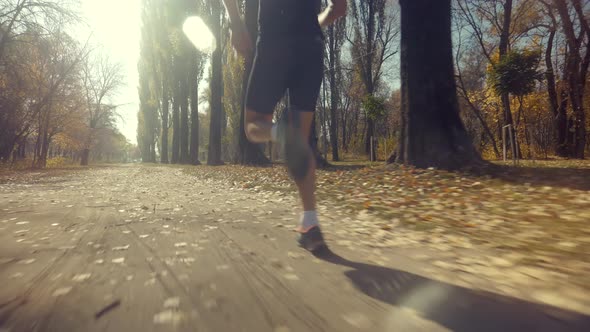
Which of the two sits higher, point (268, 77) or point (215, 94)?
point (215, 94)

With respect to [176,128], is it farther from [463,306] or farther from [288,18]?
[463,306]

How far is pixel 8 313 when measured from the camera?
1.17 m

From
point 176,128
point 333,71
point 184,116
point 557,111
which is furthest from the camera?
point 176,128

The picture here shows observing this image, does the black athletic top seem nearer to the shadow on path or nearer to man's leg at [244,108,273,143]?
man's leg at [244,108,273,143]

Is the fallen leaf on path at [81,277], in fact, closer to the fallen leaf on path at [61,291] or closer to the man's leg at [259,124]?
the fallen leaf on path at [61,291]

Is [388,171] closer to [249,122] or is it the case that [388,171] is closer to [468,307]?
[249,122]

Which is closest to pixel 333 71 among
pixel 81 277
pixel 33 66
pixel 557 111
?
pixel 557 111

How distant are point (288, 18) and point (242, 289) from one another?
167cm

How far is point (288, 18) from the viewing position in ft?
7.06

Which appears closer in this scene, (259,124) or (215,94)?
(259,124)

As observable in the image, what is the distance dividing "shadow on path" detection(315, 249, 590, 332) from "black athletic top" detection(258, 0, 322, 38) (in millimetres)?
1538

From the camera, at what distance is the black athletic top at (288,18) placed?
2145 mm

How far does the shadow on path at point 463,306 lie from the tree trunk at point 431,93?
4.54 meters

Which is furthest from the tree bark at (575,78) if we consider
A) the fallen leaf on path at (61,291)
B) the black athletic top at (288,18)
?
the fallen leaf on path at (61,291)
